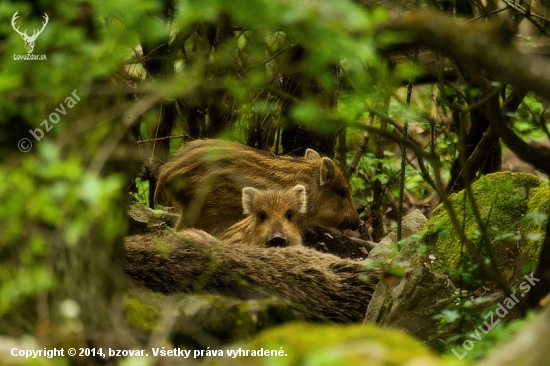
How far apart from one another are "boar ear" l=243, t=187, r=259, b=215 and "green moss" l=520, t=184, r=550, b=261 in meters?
3.61

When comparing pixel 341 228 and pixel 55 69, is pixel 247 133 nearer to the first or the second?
pixel 341 228

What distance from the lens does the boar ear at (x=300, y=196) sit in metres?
9.44

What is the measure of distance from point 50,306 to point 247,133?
6575 mm

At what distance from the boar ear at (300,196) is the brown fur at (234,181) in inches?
10.5

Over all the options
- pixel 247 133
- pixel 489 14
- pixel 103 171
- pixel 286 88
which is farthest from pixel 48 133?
pixel 247 133

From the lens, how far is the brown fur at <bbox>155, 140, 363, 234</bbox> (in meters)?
8.93

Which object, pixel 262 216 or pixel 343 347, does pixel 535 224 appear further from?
pixel 262 216

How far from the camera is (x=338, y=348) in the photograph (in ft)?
9.52

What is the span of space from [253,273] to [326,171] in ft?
12.9

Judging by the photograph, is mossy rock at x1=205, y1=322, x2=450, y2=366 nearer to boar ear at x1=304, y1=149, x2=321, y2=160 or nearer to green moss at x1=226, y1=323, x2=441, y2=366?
green moss at x1=226, y1=323, x2=441, y2=366

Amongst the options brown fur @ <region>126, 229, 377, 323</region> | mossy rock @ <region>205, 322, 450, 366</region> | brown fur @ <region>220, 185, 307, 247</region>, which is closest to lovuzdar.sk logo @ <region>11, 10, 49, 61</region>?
mossy rock @ <region>205, 322, 450, 366</region>

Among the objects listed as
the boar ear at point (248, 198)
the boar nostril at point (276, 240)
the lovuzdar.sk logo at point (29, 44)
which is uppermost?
the lovuzdar.sk logo at point (29, 44)

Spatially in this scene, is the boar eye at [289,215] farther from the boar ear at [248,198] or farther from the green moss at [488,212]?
the green moss at [488,212]
